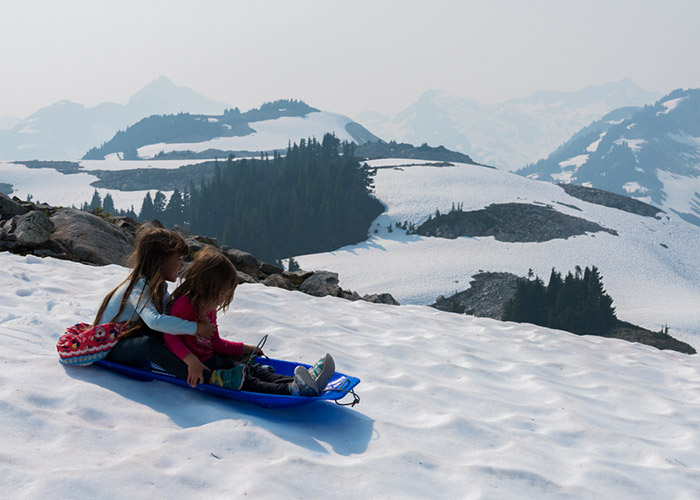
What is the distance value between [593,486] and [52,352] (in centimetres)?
532

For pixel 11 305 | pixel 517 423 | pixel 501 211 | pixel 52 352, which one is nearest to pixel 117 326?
pixel 52 352

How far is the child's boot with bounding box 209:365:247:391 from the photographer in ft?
16.5

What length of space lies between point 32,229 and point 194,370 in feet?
27.2

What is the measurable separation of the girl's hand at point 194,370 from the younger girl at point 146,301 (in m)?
0.21

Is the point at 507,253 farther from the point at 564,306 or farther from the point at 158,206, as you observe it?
the point at 158,206

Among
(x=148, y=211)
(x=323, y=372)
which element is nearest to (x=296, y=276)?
(x=323, y=372)

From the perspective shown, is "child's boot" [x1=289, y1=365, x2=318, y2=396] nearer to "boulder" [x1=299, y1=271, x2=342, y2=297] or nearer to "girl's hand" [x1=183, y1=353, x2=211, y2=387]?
"girl's hand" [x1=183, y1=353, x2=211, y2=387]

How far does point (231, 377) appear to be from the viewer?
16.7 ft

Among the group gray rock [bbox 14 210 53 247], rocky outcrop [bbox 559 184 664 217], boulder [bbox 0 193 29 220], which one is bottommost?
gray rock [bbox 14 210 53 247]

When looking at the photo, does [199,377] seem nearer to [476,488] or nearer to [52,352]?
[52,352]

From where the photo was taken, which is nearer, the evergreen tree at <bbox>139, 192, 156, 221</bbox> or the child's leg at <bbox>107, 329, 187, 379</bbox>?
the child's leg at <bbox>107, 329, 187, 379</bbox>

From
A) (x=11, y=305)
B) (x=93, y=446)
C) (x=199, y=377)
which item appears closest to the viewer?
(x=93, y=446)

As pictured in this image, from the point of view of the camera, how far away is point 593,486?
4.46m

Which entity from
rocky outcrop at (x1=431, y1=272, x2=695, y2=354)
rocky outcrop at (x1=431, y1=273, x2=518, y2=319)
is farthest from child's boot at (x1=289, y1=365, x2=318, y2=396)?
rocky outcrop at (x1=431, y1=273, x2=518, y2=319)
